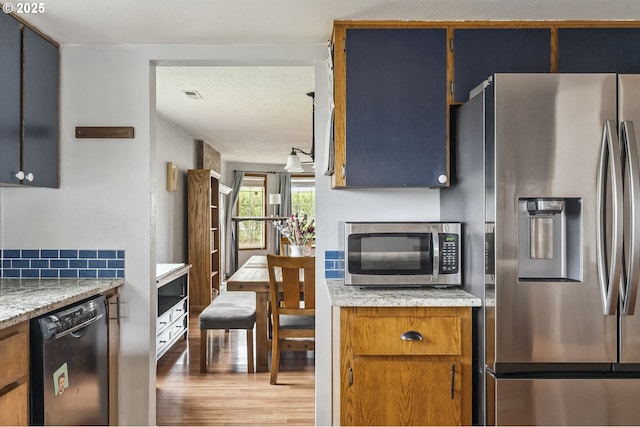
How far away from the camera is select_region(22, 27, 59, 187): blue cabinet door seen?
7.44 ft

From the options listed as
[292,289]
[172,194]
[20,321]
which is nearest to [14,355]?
[20,321]

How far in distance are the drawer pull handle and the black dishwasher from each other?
1.41m

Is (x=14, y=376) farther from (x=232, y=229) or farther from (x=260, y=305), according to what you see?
(x=232, y=229)

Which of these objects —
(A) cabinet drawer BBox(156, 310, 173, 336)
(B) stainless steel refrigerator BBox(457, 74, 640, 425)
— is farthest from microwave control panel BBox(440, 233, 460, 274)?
(A) cabinet drawer BBox(156, 310, 173, 336)

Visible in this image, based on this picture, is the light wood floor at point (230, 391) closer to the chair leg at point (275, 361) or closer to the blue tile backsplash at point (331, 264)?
the chair leg at point (275, 361)

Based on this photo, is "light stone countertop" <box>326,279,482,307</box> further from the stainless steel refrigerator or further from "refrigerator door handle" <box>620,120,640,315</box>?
A: "refrigerator door handle" <box>620,120,640,315</box>

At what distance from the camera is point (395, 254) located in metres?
2.21

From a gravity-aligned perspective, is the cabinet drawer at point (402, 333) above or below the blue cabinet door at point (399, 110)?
below

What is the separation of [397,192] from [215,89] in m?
2.08

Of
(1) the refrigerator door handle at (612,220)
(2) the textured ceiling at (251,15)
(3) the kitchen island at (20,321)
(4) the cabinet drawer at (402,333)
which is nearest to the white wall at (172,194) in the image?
(3) the kitchen island at (20,321)

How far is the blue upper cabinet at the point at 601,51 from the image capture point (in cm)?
222

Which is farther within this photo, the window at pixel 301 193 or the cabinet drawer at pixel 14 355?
the window at pixel 301 193

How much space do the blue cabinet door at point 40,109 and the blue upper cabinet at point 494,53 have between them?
2086 millimetres

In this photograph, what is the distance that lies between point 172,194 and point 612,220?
15.7ft
